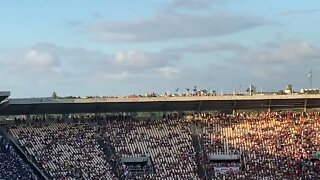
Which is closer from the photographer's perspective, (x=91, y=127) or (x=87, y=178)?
(x=87, y=178)

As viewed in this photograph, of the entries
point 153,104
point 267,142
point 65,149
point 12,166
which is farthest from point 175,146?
point 12,166

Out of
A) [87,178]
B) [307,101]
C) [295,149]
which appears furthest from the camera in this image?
[307,101]

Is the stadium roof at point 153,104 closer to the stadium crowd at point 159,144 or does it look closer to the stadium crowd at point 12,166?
the stadium crowd at point 159,144

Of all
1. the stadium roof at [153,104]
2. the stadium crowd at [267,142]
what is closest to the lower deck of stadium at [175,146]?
the stadium crowd at [267,142]

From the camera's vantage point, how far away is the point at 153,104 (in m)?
72.8

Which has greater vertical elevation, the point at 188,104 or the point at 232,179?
the point at 188,104

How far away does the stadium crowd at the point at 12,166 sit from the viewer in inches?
2431

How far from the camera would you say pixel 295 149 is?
68.6 meters

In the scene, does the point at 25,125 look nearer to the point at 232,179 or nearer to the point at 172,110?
the point at 172,110

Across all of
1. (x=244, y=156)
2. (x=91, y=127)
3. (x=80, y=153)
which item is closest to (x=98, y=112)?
(x=91, y=127)

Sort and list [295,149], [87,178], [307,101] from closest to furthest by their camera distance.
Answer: [87,178] < [295,149] < [307,101]

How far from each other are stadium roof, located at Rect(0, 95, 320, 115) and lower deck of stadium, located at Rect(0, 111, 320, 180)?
0.79m

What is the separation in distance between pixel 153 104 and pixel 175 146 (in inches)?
200

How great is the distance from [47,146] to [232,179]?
1514 cm
